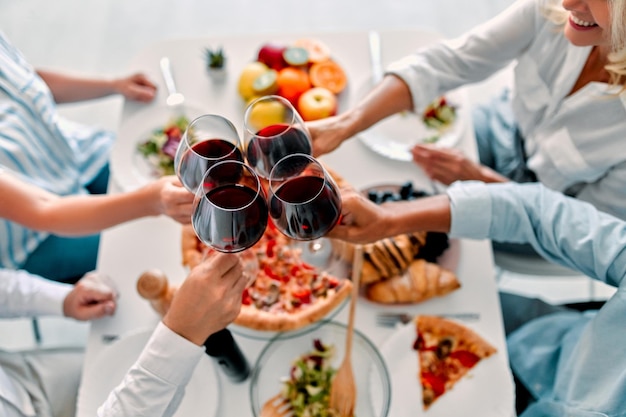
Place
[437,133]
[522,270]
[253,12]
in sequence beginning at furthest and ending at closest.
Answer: [253,12] → [522,270] → [437,133]

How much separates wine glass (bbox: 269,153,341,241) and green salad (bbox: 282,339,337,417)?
0.36 m

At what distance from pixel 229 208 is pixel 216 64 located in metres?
0.79

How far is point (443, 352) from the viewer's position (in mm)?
1347

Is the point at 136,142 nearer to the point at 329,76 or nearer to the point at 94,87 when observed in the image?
the point at 94,87

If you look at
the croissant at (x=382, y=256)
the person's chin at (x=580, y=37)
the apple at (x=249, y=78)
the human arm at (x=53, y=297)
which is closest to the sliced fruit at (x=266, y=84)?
the apple at (x=249, y=78)

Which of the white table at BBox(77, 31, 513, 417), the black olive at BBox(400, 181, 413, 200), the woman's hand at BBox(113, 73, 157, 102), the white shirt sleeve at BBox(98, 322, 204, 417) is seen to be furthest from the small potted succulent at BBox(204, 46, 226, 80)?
the white shirt sleeve at BBox(98, 322, 204, 417)

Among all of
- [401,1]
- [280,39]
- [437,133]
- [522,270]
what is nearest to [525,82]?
[437,133]

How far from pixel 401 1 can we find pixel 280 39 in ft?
4.62

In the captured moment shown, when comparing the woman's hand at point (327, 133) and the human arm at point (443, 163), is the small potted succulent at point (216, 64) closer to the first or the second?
the woman's hand at point (327, 133)

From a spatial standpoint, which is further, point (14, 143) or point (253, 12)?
point (253, 12)

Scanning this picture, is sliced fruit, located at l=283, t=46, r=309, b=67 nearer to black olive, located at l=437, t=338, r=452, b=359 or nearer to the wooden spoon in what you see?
the wooden spoon

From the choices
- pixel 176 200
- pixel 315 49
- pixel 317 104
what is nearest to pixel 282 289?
pixel 176 200

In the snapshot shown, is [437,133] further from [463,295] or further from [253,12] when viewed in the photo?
[253,12]

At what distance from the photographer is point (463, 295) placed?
4.67 ft
